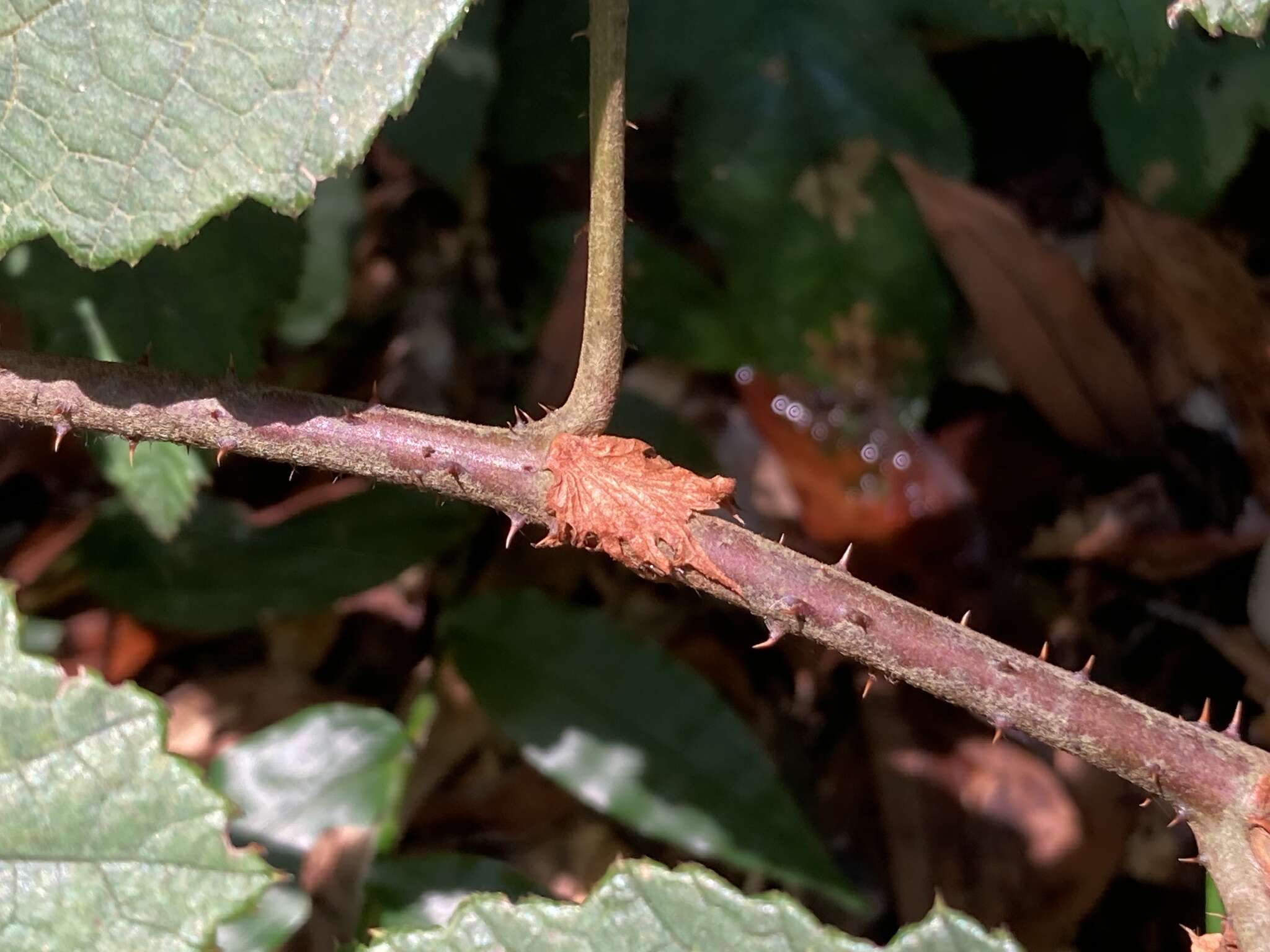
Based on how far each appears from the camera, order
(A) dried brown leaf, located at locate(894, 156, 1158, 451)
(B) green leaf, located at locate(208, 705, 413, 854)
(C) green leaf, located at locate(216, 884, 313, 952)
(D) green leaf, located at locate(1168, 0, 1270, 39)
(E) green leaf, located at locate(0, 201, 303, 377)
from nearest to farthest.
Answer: (D) green leaf, located at locate(1168, 0, 1270, 39) → (E) green leaf, located at locate(0, 201, 303, 377) → (C) green leaf, located at locate(216, 884, 313, 952) → (B) green leaf, located at locate(208, 705, 413, 854) → (A) dried brown leaf, located at locate(894, 156, 1158, 451)

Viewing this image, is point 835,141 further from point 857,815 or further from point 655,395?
point 857,815

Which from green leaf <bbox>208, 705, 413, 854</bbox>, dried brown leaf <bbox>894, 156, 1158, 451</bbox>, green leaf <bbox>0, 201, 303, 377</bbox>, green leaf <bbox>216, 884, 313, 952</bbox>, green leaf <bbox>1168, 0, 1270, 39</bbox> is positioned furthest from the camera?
dried brown leaf <bbox>894, 156, 1158, 451</bbox>

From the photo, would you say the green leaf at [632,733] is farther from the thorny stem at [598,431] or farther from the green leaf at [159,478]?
the thorny stem at [598,431]

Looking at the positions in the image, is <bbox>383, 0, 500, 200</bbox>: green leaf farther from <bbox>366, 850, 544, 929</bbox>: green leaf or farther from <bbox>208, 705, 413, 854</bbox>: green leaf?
<bbox>366, 850, 544, 929</bbox>: green leaf

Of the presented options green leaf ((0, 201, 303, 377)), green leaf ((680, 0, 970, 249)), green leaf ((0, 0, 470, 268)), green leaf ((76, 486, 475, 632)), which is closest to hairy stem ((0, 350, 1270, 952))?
green leaf ((0, 0, 470, 268))

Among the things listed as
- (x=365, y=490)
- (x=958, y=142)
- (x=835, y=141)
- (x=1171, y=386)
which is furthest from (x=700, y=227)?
(x=1171, y=386)

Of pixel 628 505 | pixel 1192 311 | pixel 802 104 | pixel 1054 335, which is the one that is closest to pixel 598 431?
pixel 628 505
